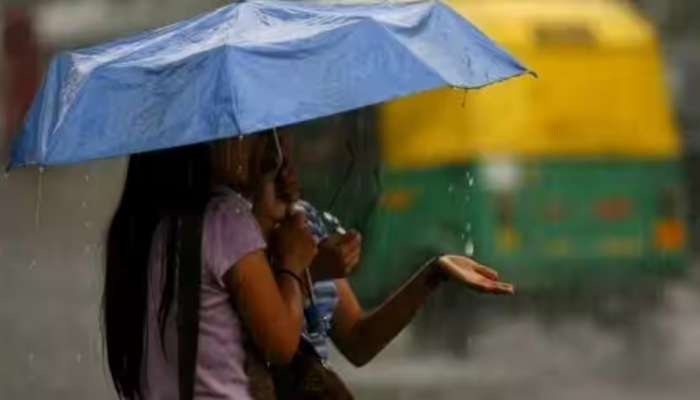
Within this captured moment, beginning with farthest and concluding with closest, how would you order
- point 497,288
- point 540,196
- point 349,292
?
point 540,196 < point 349,292 < point 497,288

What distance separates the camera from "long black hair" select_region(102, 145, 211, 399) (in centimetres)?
354

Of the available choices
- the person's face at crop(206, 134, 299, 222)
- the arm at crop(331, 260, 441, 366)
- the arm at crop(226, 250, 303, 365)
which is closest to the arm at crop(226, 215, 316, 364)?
the arm at crop(226, 250, 303, 365)

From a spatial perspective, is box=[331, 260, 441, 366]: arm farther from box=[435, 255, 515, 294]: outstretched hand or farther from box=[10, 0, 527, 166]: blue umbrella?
box=[10, 0, 527, 166]: blue umbrella

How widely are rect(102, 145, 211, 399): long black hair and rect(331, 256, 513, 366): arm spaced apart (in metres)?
0.39

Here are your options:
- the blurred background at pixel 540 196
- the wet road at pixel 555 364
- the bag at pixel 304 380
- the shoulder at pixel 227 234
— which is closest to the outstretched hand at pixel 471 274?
the bag at pixel 304 380

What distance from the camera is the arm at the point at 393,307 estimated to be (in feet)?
12.3

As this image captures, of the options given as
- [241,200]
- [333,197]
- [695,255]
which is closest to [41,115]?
[241,200]

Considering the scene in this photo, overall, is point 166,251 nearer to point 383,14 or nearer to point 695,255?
point 383,14

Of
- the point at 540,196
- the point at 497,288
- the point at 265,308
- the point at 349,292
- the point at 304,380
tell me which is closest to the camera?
the point at 265,308

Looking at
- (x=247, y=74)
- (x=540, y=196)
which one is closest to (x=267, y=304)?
(x=247, y=74)

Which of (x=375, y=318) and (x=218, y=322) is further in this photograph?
(x=375, y=318)

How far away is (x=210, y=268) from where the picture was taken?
11.3 ft

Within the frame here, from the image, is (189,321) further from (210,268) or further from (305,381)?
(305,381)

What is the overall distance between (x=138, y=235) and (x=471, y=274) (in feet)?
1.94
